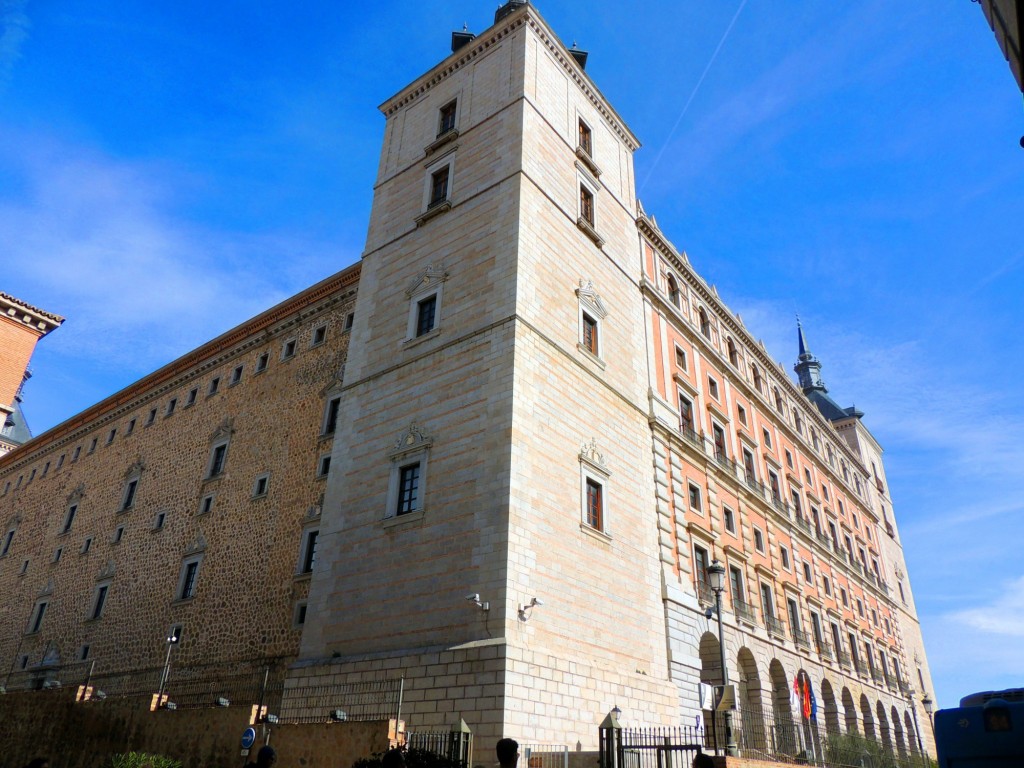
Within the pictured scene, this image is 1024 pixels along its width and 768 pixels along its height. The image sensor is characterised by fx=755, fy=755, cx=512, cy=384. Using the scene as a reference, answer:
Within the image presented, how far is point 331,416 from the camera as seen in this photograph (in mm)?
24562

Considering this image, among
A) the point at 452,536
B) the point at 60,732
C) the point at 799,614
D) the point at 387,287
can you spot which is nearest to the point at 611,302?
the point at 387,287

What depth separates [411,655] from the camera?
50.5ft

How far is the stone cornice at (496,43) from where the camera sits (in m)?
24.6

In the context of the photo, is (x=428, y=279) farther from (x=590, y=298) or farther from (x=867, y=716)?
(x=867, y=716)

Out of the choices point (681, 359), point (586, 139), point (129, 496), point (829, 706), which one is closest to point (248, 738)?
point (681, 359)

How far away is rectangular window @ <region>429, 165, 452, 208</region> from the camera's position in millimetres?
23172

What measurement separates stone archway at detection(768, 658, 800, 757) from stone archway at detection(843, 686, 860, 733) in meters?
6.38

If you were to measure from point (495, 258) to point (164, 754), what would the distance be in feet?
45.2

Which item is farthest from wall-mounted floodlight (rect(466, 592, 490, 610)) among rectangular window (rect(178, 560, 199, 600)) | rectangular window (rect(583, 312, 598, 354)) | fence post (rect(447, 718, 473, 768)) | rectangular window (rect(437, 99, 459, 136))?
rectangular window (rect(437, 99, 459, 136))

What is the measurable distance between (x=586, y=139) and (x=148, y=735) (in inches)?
851

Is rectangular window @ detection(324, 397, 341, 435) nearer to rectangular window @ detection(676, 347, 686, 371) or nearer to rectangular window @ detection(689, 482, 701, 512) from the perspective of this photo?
rectangular window @ detection(689, 482, 701, 512)

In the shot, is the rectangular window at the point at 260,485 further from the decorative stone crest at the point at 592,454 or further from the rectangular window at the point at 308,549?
the decorative stone crest at the point at 592,454

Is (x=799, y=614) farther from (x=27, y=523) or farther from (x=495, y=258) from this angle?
(x=27, y=523)

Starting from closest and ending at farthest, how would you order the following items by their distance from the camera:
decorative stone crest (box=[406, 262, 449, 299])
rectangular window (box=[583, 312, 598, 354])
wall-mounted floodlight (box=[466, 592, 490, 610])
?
wall-mounted floodlight (box=[466, 592, 490, 610]) < decorative stone crest (box=[406, 262, 449, 299]) < rectangular window (box=[583, 312, 598, 354])
